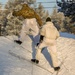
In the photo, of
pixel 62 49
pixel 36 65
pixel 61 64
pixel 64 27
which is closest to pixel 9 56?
pixel 36 65

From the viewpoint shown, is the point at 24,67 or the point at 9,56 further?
the point at 9,56

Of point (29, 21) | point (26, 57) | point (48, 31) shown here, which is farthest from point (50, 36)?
point (29, 21)

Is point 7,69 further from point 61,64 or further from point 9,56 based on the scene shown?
point 61,64

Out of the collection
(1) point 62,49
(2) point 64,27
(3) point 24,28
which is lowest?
(2) point 64,27

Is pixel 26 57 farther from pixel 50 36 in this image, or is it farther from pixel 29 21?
pixel 29 21

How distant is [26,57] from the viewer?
11.0 metres

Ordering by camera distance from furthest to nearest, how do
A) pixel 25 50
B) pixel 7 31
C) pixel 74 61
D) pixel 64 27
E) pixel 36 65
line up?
pixel 64 27, pixel 7 31, pixel 25 50, pixel 74 61, pixel 36 65

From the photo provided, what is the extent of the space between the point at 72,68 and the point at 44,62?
39.5 inches

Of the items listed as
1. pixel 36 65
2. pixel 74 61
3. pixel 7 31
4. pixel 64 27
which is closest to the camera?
pixel 36 65

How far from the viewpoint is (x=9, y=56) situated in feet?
35.8

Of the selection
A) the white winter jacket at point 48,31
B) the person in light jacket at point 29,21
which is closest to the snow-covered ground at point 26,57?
the person in light jacket at point 29,21

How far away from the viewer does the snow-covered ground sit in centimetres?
966

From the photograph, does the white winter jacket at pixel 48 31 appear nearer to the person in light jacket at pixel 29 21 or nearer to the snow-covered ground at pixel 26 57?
the snow-covered ground at pixel 26 57

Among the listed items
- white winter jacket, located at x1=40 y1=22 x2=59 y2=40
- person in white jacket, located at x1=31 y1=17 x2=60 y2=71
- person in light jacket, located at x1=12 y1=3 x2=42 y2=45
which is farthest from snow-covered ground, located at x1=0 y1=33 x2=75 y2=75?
white winter jacket, located at x1=40 y1=22 x2=59 y2=40
